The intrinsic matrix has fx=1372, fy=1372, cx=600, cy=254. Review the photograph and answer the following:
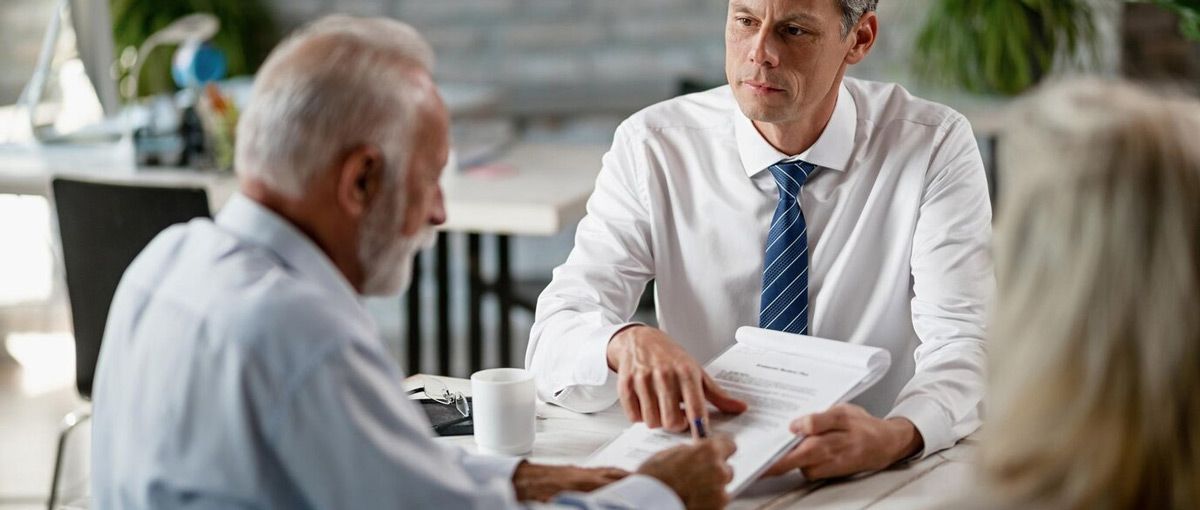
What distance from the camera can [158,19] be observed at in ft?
16.7

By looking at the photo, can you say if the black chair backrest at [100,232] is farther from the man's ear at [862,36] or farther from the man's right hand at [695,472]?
the man's right hand at [695,472]

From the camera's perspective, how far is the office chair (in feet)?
8.16

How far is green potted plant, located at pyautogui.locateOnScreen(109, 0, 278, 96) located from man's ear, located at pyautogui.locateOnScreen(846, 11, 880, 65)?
3396 millimetres

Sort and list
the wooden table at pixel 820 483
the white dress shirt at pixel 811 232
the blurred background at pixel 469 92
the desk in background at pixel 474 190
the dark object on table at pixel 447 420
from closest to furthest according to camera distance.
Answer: the wooden table at pixel 820 483, the dark object on table at pixel 447 420, the white dress shirt at pixel 811 232, the desk in background at pixel 474 190, the blurred background at pixel 469 92

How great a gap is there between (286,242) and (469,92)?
11.1ft

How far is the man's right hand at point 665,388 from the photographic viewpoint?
155 cm

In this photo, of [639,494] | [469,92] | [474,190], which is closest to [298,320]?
[639,494]

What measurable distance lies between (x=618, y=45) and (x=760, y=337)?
3.52 m

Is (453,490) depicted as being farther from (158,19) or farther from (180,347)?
(158,19)

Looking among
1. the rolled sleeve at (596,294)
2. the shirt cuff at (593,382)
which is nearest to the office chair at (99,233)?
the rolled sleeve at (596,294)

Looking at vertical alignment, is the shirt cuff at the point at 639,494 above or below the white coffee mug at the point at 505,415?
above

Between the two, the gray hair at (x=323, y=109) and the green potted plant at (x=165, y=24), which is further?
the green potted plant at (x=165, y=24)

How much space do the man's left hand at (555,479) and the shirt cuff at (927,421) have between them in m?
0.38

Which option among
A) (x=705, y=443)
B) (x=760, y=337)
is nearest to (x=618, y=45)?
(x=760, y=337)
